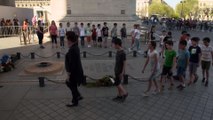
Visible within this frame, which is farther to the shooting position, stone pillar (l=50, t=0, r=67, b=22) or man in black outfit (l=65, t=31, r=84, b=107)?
stone pillar (l=50, t=0, r=67, b=22)

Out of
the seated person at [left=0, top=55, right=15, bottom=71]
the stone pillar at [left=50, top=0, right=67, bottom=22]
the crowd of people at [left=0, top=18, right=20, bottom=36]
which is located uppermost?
the stone pillar at [left=50, top=0, right=67, bottom=22]

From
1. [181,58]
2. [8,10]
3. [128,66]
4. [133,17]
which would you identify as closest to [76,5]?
[133,17]

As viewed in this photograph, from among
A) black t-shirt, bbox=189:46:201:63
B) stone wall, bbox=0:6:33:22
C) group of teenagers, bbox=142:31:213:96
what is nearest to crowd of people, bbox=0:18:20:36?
stone wall, bbox=0:6:33:22

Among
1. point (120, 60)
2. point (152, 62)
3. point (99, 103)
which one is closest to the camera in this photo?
point (120, 60)

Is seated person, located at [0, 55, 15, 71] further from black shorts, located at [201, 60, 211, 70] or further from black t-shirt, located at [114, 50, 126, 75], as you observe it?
black shorts, located at [201, 60, 211, 70]

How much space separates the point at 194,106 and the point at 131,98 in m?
1.86

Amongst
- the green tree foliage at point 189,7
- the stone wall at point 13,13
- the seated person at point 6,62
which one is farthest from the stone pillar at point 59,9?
the green tree foliage at point 189,7

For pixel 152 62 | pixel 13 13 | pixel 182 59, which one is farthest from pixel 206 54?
pixel 13 13

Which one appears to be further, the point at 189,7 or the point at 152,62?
the point at 189,7

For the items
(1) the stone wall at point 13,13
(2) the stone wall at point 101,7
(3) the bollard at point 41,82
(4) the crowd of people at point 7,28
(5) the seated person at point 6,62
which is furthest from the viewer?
(1) the stone wall at point 13,13

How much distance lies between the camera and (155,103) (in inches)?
264

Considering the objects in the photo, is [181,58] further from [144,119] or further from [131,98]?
[144,119]

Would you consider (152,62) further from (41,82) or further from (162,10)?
(162,10)

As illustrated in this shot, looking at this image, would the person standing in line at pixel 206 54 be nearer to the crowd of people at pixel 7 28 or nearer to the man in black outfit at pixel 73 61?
the man in black outfit at pixel 73 61
